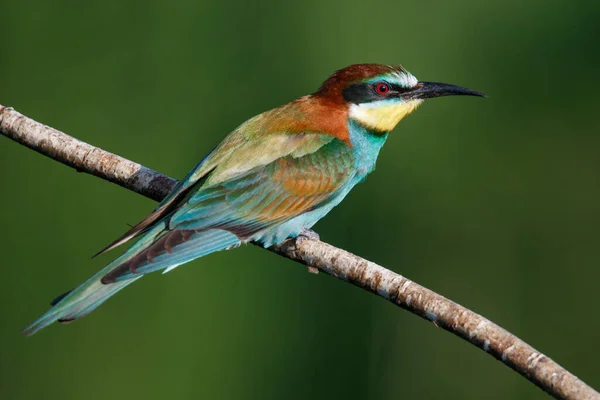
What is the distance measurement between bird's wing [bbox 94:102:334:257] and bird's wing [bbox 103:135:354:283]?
17 mm

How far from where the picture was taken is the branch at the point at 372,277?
7.76 ft

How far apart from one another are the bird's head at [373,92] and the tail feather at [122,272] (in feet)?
2.39

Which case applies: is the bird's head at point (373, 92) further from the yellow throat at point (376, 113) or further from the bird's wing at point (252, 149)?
the bird's wing at point (252, 149)

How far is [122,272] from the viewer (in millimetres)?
2941

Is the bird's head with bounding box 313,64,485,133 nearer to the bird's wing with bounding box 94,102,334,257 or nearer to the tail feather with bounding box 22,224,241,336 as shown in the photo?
the bird's wing with bounding box 94,102,334,257

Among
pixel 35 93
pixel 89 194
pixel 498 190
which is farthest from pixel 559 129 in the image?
pixel 35 93

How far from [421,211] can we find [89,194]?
150cm

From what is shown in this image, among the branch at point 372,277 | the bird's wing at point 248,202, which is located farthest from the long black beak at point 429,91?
the branch at point 372,277

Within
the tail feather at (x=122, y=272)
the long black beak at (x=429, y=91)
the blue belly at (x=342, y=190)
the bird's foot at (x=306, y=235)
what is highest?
the long black beak at (x=429, y=91)

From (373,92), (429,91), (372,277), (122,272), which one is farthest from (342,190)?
(122,272)

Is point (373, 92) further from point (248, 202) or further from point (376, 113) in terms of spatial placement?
point (248, 202)

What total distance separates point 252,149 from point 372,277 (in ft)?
2.76

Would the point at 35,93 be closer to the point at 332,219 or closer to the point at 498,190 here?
the point at 332,219

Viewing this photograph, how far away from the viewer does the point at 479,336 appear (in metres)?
2.48
